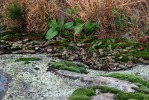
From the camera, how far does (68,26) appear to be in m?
6.36

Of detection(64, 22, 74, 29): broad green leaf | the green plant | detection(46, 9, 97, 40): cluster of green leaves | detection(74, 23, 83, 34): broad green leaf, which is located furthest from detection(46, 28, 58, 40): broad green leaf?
the green plant

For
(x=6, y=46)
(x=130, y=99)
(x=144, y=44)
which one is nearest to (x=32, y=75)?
(x=130, y=99)

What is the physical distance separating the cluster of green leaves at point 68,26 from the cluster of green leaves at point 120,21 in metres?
0.36

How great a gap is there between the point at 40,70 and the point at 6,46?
1.71m

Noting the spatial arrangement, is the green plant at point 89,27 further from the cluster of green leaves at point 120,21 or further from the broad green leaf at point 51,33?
the broad green leaf at point 51,33

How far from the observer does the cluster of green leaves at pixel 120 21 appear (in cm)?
620

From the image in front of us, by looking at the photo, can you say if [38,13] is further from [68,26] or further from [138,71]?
[138,71]

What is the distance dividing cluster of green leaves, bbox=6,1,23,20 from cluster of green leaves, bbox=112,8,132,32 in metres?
1.64

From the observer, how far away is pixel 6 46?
5.93 meters

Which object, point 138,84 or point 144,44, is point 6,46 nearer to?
point 144,44

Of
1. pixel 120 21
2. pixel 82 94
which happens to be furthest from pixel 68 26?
pixel 82 94

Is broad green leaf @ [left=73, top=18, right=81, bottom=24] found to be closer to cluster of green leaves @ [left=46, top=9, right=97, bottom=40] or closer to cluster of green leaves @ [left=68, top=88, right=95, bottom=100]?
cluster of green leaves @ [left=46, top=9, right=97, bottom=40]

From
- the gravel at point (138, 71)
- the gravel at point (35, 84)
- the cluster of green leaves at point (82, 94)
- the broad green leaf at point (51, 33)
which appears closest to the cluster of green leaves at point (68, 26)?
the broad green leaf at point (51, 33)

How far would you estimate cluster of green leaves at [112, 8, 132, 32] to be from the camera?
6.20 metres
